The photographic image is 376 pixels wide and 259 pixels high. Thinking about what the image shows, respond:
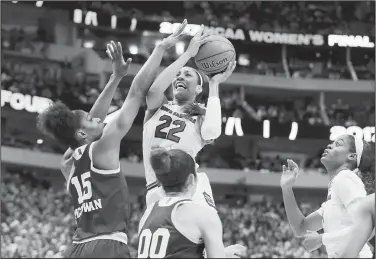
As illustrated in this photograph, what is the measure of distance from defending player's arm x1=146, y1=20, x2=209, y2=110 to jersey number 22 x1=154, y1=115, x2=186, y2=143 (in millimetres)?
150

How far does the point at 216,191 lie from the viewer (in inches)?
1200

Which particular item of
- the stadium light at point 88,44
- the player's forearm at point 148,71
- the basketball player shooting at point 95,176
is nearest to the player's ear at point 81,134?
the basketball player shooting at point 95,176

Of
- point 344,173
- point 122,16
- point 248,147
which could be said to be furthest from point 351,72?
point 344,173

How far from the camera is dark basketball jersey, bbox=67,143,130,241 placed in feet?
16.9

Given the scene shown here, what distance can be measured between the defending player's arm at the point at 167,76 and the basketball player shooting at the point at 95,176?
2.77 ft

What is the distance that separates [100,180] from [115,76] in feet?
2.83

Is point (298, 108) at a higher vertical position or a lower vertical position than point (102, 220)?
lower

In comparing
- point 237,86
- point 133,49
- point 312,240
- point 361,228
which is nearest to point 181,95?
point 312,240

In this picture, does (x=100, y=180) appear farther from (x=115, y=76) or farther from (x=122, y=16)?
(x=122, y=16)

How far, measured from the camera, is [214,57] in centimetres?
665

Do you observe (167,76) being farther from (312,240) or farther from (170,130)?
(312,240)

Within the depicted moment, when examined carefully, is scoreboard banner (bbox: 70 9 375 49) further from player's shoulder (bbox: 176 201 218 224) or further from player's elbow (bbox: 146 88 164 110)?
player's shoulder (bbox: 176 201 218 224)

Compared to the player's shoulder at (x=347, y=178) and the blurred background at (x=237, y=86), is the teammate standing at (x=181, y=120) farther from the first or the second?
the blurred background at (x=237, y=86)

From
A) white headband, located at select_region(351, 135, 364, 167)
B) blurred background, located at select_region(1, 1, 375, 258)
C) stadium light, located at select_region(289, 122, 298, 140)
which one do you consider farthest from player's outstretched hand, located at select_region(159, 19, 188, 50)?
stadium light, located at select_region(289, 122, 298, 140)
